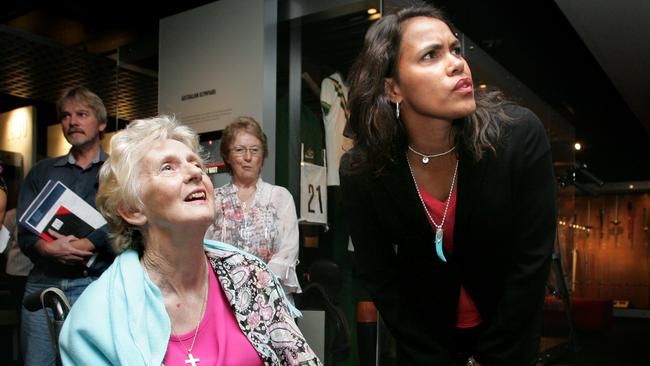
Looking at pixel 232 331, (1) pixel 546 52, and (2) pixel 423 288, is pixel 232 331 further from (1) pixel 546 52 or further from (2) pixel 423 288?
(1) pixel 546 52

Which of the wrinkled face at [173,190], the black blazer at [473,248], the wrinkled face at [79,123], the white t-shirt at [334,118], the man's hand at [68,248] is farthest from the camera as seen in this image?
the white t-shirt at [334,118]

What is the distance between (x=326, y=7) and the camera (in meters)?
4.00

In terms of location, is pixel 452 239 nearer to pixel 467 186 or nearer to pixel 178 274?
pixel 467 186

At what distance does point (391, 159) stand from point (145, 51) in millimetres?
4055

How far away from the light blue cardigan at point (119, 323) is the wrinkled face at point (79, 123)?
163cm

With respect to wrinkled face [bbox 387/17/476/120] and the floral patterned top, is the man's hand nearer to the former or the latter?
the floral patterned top

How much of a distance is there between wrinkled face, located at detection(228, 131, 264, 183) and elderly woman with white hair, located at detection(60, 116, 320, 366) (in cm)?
144

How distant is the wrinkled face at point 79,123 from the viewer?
10.1 ft

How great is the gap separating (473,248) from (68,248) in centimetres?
195

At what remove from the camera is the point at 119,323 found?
1.46m

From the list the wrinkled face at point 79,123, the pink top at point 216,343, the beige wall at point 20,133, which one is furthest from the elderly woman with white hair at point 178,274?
the beige wall at point 20,133

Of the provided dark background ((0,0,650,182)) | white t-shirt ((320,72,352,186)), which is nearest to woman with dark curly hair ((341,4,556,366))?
white t-shirt ((320,72,352,186))

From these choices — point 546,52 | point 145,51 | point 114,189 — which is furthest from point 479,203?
point 546,52

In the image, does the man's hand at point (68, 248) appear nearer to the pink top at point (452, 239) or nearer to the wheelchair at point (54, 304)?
the wheelchair at point (54, 304)
